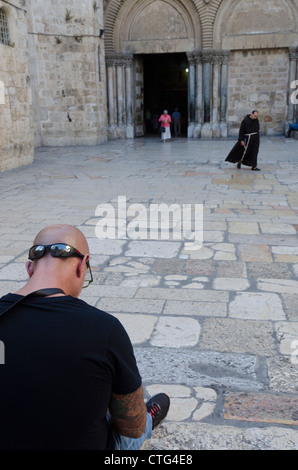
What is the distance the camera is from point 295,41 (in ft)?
56.8

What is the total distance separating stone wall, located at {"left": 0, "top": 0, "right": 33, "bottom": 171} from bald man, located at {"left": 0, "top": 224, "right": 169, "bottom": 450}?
1053 centimetres

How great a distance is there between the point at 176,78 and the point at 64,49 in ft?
29.2

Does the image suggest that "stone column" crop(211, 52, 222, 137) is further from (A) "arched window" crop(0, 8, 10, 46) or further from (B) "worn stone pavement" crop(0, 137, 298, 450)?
(A) "arched window" crop(0, 8, 10, 46)

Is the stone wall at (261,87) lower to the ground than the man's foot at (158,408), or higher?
higher

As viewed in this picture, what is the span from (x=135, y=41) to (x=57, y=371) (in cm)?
1878

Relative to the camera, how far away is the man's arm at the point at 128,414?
5.61 feet

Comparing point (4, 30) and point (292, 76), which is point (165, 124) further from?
point (4, 30)

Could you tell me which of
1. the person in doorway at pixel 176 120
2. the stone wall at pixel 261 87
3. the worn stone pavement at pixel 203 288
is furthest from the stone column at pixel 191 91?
the worn stone pavement at pixel 203 288

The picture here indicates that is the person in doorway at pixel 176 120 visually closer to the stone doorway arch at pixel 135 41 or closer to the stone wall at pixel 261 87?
the stone doorway arch at pixel 135 41

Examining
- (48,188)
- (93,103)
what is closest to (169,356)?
(48,188)

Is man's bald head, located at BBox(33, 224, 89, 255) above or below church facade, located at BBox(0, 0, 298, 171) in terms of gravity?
below

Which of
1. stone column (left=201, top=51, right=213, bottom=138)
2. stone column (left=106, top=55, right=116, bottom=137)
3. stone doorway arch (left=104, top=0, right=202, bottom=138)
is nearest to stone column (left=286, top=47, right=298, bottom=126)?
stone column (left=201, top=51, right=213, bottom=138)

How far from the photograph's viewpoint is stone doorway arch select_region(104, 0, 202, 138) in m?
18.0

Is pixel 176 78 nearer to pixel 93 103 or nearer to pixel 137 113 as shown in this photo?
pixel 137 113
